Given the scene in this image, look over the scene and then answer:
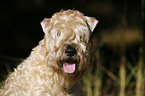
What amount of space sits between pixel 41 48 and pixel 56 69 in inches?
14.5

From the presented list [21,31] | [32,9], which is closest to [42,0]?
[32,9]

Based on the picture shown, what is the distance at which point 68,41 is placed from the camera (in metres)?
3.19

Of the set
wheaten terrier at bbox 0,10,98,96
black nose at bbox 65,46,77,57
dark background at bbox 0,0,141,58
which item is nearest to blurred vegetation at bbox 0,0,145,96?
dark background at bbox 0,0,141,58

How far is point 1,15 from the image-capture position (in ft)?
27.3

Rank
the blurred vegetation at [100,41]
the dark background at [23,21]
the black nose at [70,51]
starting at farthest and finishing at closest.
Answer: the dark background at [23,21]
the blurred vegetation at [100,41]
the black nose at [70,51]

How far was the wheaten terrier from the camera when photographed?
3170 mm

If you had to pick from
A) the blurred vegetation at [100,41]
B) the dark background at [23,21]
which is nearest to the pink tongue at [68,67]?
the blurred vegetation at [100,41]

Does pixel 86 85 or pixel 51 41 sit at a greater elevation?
pixel 51 41

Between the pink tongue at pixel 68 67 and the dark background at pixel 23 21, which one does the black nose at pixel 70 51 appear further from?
the dark background at pixel 23 21

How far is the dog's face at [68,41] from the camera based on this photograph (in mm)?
3127

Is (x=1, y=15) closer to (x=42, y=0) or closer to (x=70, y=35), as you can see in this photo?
(x=42, y=0)

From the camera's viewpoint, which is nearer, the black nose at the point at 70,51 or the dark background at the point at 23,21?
the black nose at the point at 70,51

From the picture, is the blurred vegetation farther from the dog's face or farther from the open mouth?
the open mouth

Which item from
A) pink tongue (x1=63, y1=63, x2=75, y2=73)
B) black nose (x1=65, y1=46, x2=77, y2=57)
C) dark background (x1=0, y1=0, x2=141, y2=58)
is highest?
dark background (x1=0, y1=0, x2=141, y2=58)
